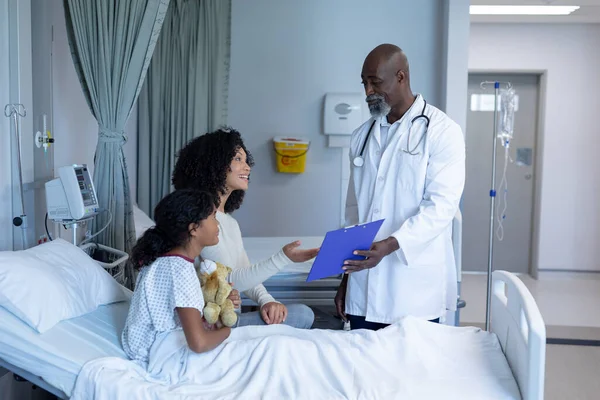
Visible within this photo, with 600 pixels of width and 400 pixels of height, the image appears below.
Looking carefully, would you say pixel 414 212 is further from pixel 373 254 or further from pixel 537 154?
pixel 537 154

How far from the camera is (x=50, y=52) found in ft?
8.87

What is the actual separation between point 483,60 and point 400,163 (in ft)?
13.9

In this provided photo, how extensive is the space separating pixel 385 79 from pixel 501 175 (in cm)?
435

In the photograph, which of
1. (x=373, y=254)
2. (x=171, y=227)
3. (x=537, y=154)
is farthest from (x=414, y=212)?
(x=537, y=154)

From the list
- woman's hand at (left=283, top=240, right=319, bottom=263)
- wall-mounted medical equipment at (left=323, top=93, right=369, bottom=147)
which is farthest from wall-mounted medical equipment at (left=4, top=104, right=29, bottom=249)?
wall-mounted medical equipment at (left=323, top=93, right=369, bottom=147)

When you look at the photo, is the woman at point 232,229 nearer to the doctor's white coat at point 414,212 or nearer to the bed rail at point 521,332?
the doctor's white coat at point 414,212

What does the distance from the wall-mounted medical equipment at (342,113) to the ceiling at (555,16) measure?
138cm

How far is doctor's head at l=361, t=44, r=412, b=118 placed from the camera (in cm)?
219

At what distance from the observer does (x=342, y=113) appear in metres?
4.61

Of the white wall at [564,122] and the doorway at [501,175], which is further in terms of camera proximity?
the doorway at [501,175]

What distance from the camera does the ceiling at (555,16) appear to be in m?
5.13

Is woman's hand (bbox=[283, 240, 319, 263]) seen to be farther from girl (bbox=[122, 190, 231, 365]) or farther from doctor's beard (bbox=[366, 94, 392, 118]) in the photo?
doctor's beard (bbox=[366, 94, 392, 118])

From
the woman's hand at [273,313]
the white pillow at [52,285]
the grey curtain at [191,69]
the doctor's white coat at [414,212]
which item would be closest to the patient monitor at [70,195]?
the white pillow at [52,285]

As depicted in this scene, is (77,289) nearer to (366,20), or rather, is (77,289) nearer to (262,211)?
(262,211)
